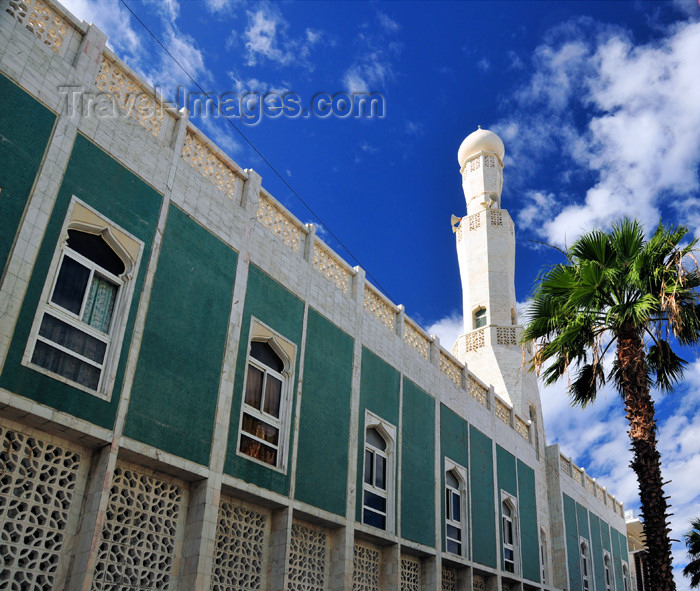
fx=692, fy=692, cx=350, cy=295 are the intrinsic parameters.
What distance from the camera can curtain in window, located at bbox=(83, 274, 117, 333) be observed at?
8.61 meters

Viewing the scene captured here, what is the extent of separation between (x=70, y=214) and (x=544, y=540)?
17.0 metres

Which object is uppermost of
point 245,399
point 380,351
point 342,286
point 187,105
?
point 187,105

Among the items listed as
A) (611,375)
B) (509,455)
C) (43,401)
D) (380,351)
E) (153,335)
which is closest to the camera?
(43,401)

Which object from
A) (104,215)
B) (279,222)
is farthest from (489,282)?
(104,215)

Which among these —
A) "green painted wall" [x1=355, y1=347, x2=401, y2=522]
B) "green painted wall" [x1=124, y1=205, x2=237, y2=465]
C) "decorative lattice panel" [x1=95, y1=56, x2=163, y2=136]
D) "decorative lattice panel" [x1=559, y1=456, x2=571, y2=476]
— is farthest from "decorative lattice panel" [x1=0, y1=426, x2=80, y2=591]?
"decorative lattice panel" [x1=559, y1=456, x2=571, y2=476]

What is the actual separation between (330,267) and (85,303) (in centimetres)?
591

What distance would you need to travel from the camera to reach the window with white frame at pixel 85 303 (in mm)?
7969

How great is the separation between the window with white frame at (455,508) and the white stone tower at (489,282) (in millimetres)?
6356

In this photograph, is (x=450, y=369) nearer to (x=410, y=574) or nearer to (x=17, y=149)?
(x=410, y=574)

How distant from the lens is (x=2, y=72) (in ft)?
26.5

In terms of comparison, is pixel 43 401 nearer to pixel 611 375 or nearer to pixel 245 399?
pixel 245 399

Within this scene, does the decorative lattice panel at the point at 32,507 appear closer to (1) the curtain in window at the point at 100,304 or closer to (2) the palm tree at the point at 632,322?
(1) the curtain in window at the point at 100,304

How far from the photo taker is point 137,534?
27.6 ft

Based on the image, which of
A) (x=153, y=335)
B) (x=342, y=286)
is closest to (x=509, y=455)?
(x=342, y=286)
